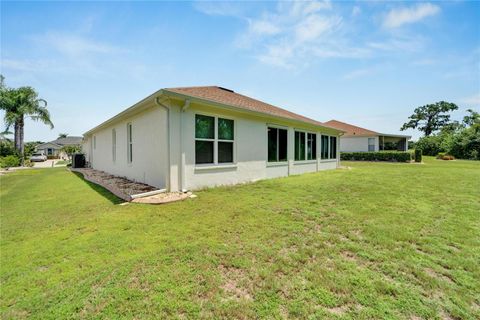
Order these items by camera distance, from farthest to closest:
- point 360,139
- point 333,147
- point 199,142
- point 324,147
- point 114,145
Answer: point 360,139 < point 333,147 < point 324,147 < point 114,145 < point 199,142

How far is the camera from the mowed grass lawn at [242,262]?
7.02ft

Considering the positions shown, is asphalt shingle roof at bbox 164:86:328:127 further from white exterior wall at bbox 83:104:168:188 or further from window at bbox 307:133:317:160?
window at bbox 307:133:317:160

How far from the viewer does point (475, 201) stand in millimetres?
6156

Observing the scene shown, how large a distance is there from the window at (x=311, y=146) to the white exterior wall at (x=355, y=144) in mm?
18875

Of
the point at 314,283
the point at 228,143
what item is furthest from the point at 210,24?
the point at 314,283

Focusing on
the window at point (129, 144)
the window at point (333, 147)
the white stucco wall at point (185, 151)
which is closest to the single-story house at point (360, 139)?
the window at point (333, 147)

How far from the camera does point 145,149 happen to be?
317 inches

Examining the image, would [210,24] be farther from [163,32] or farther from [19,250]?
[19,250]

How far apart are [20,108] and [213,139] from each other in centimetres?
3022

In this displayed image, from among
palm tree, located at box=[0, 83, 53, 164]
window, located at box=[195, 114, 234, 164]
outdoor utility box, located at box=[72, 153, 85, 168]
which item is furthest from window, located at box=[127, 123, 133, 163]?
palm tree, located at box=[0, 83, 53, 164]

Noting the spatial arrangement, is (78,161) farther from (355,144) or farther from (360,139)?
(360,139)

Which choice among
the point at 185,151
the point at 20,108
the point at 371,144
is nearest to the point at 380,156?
the point at 371,144

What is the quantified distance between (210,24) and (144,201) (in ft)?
23.5

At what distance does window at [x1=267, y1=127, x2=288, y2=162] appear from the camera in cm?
1029
